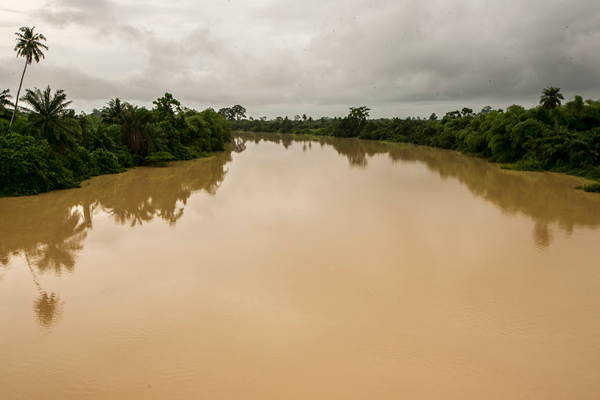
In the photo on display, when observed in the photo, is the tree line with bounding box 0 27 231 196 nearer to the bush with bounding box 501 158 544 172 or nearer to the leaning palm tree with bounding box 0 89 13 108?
the leaning palm tree with bounding box 0 89 13 108

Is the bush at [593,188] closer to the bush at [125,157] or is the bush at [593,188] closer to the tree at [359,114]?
the bush at [125,157]

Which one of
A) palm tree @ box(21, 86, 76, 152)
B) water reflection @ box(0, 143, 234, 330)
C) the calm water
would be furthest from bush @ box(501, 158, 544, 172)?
palm tree @ box(21, 86, 76, 152)

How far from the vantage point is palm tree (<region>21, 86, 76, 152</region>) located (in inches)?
635

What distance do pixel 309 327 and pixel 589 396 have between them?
136 inches

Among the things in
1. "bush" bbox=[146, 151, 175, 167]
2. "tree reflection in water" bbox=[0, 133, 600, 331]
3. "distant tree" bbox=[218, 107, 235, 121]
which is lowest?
"tree reflection in water" bbox=[0, 133, 600, 331]

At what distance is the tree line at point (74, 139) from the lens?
1505 centimetres

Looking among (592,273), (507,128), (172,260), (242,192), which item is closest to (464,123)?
(507,128)

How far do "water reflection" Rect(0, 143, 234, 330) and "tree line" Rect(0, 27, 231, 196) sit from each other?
96 centimetres

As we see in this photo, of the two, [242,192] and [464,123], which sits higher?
[464,123]

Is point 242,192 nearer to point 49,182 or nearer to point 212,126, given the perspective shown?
point 49,182

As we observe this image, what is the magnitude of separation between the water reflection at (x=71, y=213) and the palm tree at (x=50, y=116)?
2.39 meters

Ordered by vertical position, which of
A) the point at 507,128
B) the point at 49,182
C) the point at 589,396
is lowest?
the point at 589,396

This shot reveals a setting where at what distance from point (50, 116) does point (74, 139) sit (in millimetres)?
1276

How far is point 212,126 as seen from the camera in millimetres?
39094
